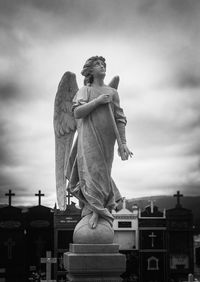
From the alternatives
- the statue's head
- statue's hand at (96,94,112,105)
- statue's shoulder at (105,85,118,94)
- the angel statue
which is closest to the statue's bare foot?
the angel statue

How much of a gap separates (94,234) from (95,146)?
1.40m

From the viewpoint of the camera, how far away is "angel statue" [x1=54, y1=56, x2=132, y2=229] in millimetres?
6664

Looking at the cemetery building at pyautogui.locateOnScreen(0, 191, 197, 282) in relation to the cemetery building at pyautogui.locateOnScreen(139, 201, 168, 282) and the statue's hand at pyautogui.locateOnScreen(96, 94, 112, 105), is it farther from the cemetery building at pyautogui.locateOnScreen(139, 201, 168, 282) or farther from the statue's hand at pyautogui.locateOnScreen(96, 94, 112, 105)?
the statue's hand at pyautogui.locateOnScreen(96, 94, 112, 105)

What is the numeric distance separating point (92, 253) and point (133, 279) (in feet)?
57.5

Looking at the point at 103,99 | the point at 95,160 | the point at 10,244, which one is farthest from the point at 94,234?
the point at 10,244

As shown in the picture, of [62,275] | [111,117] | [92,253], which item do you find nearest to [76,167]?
[111,117]

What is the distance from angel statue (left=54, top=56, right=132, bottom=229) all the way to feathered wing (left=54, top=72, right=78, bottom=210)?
0.18 meters

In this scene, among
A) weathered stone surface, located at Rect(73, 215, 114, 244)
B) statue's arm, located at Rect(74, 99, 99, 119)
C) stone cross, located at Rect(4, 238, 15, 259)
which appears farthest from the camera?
stone cross, located at Rect(4, 238, 15, 259)

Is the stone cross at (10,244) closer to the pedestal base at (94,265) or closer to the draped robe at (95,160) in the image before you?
the draped robe at (95,160)

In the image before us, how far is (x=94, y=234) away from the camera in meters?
6.37

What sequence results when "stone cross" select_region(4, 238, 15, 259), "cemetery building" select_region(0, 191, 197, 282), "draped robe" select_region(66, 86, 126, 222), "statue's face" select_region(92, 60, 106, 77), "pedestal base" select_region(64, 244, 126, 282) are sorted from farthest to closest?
"stone cross" select_region(4, 238, 15, 259), "cemetery building" select_region(0, 191, 197, 282), "statue's face" select_region(92, 60, 106, 77), "draped robe" select_region(66, 86, 126, 222), "pedestal base" select_region(64, 244, 126, 282)

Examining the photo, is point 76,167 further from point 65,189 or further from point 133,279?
point 133,279

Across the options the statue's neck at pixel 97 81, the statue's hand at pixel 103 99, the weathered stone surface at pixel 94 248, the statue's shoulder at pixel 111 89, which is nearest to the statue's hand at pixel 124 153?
the statue's hand at pixel 103 99

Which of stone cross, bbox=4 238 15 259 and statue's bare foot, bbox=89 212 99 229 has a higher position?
statue's bare foot, bbox=89 212 99 229
